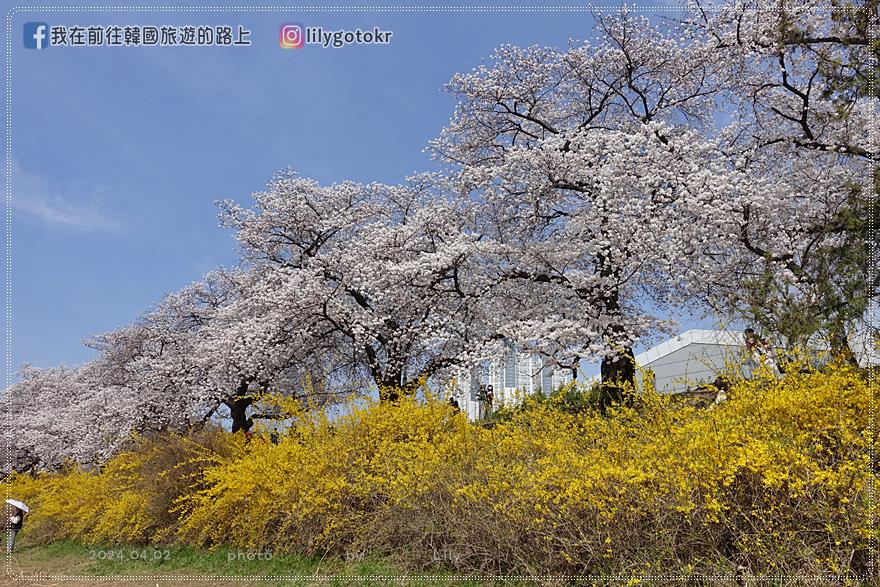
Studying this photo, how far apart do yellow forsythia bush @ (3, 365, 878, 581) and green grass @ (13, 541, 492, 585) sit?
21 cm

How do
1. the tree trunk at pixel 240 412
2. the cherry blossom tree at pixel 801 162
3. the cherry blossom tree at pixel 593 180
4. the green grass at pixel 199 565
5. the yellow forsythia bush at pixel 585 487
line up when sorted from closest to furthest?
the yellow forsythia bush at pixel 585 487 < the green grass at pixel 199 565 < the cherry blossom tree at pixel 801 162 < the cherry blossom tree at pixel 593 180 < the tree trunk at pixel 240 412

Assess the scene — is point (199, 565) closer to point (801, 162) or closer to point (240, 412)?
point (240, 412)

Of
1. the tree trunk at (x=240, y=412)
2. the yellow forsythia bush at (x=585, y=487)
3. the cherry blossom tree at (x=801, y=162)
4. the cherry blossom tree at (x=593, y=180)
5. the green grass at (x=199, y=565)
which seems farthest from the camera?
the tree trunk at (x=240, y=412)

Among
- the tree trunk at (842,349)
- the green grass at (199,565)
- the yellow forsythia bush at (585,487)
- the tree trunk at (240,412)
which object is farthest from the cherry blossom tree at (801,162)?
the tree trunk at (240,412)

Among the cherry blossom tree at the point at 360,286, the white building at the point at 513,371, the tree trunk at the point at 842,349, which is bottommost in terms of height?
the tree trunk at the point at 842,349

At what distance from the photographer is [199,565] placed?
783 centimetres

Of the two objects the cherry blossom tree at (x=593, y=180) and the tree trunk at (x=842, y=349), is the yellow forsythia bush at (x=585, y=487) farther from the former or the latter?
the cherry blossom tree at (x=593, y=180)

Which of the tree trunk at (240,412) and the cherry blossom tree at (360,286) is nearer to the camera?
the cherry blossom tree at (360,286)

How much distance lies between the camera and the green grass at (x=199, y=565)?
5922 millimetres

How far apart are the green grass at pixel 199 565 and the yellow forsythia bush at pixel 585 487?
0.21 metres

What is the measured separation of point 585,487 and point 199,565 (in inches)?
215

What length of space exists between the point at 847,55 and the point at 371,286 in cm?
977

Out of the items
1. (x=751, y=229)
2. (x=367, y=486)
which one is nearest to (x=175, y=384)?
(x=367, y=486)

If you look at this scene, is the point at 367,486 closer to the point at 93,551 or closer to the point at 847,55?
the point at 93,551
